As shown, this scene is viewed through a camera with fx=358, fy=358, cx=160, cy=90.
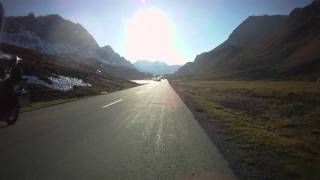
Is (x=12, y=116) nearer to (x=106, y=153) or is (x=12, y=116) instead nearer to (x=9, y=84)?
(x=9, y=84)

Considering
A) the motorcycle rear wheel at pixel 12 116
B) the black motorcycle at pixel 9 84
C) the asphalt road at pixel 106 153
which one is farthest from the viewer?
the motorcycle rear wheel at pixel 12 116

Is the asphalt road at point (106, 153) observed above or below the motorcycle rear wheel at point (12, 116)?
below

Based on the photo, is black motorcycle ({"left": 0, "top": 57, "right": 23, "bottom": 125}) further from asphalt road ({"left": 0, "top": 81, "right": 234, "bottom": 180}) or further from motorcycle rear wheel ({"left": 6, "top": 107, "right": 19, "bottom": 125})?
asphalt road ({"left": 0, "top": 81, "right": 234, "bottom": 180})

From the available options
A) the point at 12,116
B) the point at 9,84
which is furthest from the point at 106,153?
the point at 12,116

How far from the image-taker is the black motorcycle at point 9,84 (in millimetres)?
10203

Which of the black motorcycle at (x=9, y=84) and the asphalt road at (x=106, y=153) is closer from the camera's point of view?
the asphalt road at (x=106, y=153)

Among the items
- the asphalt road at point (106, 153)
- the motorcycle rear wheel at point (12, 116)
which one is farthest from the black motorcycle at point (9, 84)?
the asphalt road at point (106, 153)

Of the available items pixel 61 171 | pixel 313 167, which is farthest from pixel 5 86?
pixel 313 167

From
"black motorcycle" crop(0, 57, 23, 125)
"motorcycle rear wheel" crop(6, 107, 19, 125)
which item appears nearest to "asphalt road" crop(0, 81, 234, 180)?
"motorcycle rear wheel" crop(6, 107, 19, 125)

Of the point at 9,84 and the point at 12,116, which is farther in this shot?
the point at 12,116

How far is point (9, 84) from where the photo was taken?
10398mm

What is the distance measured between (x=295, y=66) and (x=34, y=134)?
155806 mm

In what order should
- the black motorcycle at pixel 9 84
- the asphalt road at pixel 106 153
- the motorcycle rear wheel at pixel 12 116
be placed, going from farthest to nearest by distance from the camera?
the motorcycle rear wheel at pixel 12 116, the black motorcycle at pixel 9 84, the asphalt road at pixel 106 153

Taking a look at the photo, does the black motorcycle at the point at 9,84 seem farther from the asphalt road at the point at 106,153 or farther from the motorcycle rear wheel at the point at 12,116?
the asphalt road at the point at 106,153
